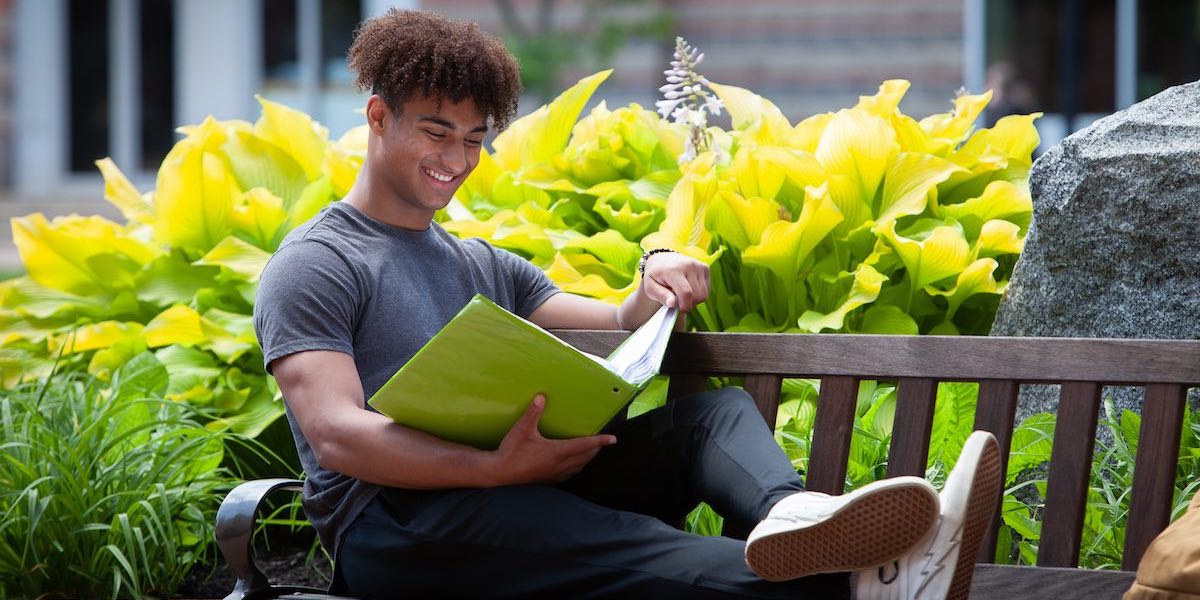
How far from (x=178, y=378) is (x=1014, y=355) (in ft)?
7.43

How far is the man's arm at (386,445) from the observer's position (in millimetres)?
2191

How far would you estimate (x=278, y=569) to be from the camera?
3475mm

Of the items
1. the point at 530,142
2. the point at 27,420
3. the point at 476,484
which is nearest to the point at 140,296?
the point at 27,420

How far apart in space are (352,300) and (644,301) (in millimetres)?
612

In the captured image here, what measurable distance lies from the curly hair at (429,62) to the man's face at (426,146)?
2 centimetres

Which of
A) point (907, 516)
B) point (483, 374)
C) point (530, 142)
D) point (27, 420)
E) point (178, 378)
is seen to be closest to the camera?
point (907, 516)

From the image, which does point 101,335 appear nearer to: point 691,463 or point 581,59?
point 691,463

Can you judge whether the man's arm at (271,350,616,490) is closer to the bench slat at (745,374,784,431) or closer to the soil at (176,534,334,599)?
the bench slat at (745,374,784,431)

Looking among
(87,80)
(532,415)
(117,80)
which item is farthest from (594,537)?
(87,80)

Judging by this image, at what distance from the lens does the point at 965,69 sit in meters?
11.4

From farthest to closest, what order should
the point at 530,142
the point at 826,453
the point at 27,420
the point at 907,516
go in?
the point at 530,142 → the point at 27,420 → the point at 826,453 → the point at 907,516

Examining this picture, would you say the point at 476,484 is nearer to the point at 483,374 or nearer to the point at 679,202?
the point at 483,374

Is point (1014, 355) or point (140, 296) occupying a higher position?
point (1014, 355)

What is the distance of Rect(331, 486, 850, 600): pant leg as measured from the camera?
6.67ft
